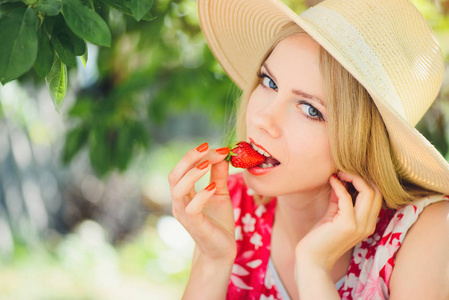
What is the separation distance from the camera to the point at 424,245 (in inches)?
60.9

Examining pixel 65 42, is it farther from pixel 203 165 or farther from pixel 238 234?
pixel 238 234

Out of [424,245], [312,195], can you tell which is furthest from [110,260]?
[424,245]

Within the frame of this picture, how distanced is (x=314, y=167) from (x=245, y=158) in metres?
0.22

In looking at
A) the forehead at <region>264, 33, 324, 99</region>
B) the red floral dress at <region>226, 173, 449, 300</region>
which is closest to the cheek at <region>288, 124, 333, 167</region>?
the forehead at <region>264, 33, 324, 99</region>

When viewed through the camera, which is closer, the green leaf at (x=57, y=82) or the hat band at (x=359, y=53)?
the green leaf at (x=57, y=82)

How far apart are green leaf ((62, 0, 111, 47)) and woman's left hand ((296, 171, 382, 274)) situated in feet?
2.88

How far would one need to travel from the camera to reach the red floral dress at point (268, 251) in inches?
64.6

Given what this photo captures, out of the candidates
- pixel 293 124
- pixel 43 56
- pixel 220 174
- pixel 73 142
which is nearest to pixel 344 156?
pixel 293 124

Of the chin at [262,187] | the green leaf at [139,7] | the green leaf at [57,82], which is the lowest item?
the chin at [262,187]

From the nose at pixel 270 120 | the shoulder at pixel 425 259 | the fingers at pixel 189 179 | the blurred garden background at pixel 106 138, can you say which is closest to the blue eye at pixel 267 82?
the nose at pixel 270 120

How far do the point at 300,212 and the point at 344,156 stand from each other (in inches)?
15.6

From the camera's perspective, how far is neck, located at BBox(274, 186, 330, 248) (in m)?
1.82

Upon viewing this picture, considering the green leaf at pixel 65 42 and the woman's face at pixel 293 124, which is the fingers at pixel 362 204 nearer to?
the woman's face at pixel 293 124

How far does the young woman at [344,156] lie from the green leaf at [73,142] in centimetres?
96
